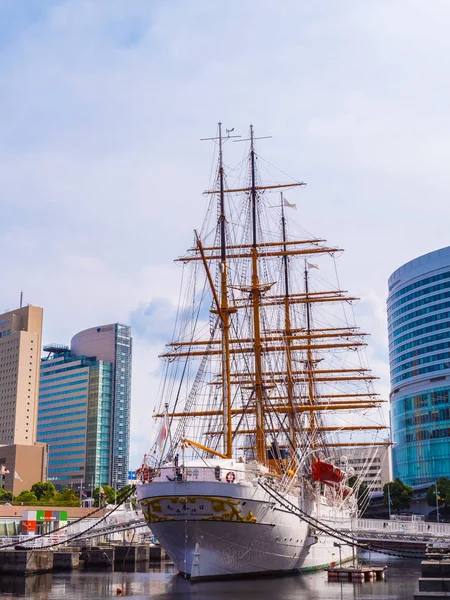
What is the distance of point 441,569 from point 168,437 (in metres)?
21.5

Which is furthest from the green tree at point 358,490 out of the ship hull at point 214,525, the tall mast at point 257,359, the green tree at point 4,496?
the green tree at point 4,496

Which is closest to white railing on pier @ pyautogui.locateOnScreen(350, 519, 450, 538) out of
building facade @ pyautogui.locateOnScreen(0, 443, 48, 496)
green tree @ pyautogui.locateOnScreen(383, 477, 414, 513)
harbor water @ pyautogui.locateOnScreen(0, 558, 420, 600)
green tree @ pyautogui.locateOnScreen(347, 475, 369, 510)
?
harbor water @ pyautogui.locateOnScreen(0, 558, 420, 600)

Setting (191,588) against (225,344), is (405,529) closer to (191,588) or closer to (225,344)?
(225,344)

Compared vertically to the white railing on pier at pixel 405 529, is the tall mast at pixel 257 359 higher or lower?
higher

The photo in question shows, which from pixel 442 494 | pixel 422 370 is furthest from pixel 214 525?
pixel 422 370

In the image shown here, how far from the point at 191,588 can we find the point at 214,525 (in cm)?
393

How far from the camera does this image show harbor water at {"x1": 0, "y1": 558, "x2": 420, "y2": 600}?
42.2 meters

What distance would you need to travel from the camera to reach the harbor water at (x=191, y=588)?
4225cm

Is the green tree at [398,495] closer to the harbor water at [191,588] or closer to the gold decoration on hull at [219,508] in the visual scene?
the harbor water at [191,588]

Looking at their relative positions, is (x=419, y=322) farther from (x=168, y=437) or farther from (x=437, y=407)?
(x=168, y=437)

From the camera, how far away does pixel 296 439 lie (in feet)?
252

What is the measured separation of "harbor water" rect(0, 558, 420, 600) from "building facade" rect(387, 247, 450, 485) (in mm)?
90755

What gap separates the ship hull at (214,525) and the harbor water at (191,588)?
3.59 feet

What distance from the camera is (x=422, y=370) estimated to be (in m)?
152
